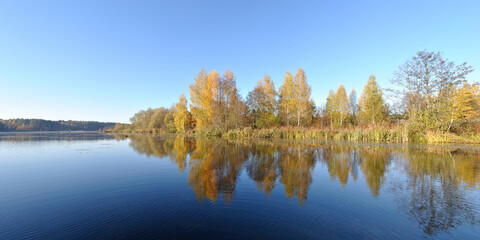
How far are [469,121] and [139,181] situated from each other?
2746 centimetres

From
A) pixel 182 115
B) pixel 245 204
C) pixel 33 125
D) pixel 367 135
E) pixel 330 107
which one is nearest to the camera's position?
pixel 245 204

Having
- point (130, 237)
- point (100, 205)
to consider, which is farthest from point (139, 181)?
point (130, 237)

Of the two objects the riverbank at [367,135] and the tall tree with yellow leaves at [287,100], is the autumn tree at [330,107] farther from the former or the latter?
the riverbank at [367,135]

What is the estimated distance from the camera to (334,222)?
3.50 m

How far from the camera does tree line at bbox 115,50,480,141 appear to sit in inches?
698

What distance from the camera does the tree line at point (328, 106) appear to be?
1772 centimetres

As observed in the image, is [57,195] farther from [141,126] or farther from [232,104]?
[141,126]

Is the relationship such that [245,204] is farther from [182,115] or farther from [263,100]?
[182,115]

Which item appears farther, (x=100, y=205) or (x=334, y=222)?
(x=100, y=205)

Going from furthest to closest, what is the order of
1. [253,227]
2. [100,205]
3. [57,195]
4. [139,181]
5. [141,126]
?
1. [141,126]
2. [139,181]
3. [57,195]
4. [100,205]
5. [253,227]

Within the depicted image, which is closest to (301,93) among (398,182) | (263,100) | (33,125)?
(263,100)

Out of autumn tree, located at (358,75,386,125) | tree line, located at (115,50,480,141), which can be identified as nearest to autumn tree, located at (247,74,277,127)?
tree line, located at (115,50,480,141)

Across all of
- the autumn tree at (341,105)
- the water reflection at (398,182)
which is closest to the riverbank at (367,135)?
the water reflection at (398,182)

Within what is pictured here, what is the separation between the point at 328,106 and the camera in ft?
142
